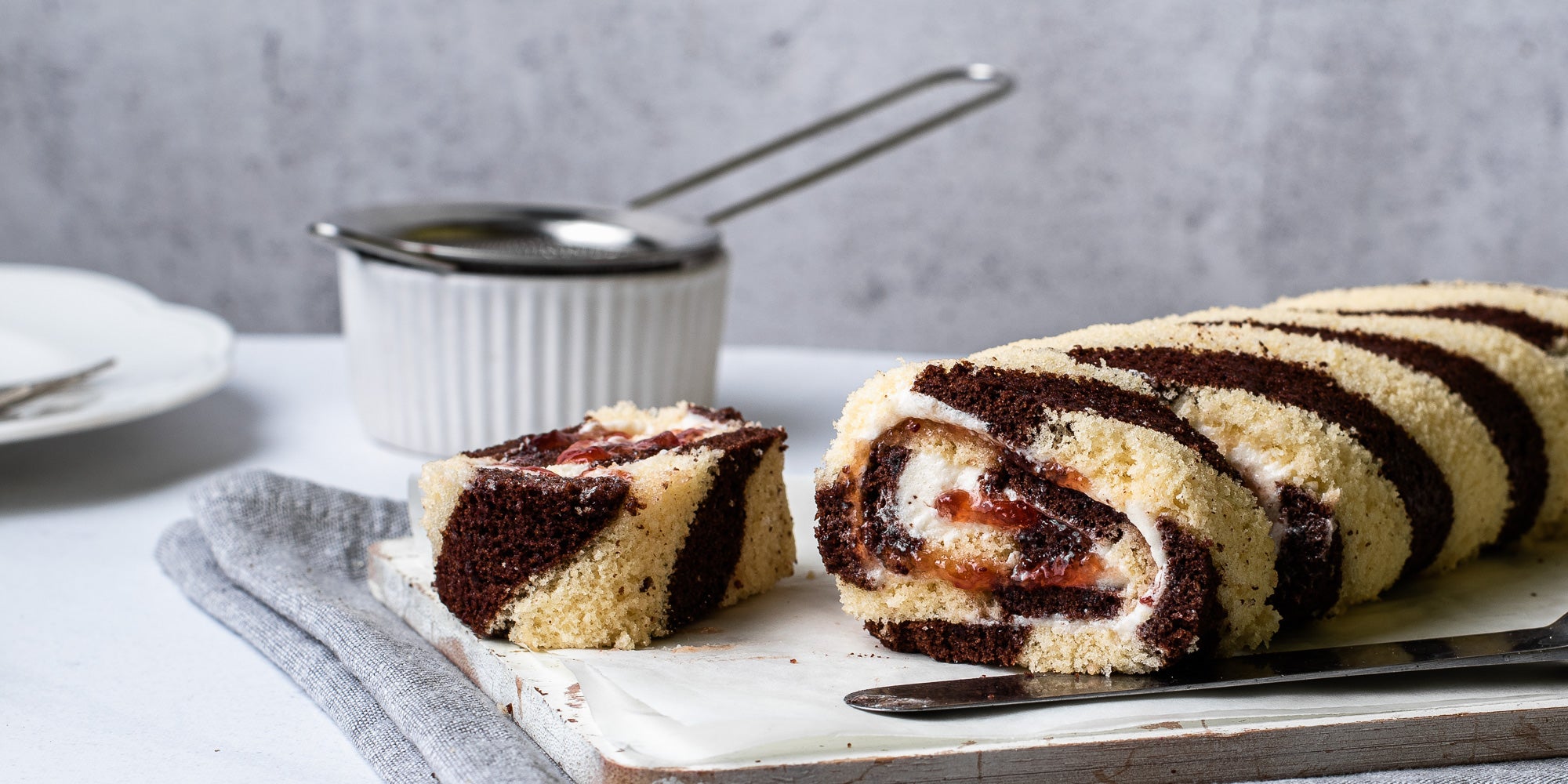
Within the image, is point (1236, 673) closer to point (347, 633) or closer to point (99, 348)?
point (347, 633)

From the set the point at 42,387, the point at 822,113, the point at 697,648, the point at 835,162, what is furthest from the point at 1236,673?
the point at 822,113

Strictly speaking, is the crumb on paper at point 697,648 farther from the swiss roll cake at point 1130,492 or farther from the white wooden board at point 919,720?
the swiss roll cake at point 1130,492

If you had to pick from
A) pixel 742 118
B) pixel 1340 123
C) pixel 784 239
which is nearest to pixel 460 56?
pixel 742 118

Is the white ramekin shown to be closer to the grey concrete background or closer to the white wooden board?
the white wooden board

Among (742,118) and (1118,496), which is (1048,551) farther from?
(742,118)

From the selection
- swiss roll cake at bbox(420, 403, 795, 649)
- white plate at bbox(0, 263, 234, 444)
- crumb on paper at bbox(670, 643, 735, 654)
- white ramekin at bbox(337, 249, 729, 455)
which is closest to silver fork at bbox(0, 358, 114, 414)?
white plate at bbox(0, 263, 234, 444)

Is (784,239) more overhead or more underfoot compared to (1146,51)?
more underfoot
